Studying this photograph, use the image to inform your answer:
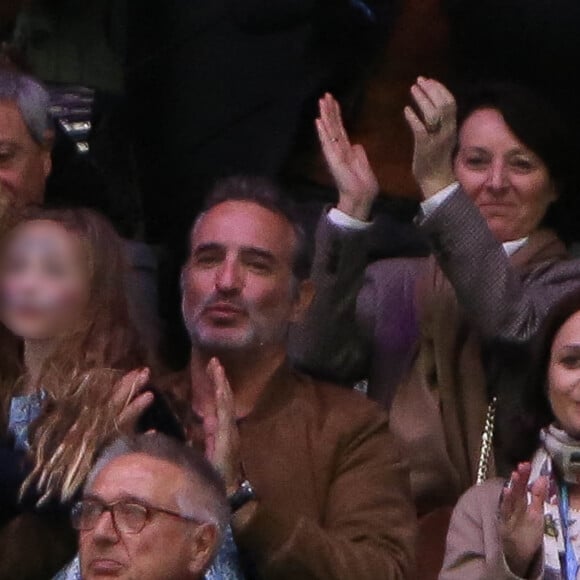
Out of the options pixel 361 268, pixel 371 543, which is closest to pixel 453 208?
pixel 361 268

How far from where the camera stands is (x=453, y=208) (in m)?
7.25

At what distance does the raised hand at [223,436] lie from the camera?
682 cm

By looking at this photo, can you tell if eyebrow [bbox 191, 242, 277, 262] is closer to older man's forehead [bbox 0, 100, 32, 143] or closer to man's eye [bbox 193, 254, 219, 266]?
man's eye [bbox 193, 254, 219, 266]

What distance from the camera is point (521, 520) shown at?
6785 millimetres

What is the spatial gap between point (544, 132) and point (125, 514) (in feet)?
5.14

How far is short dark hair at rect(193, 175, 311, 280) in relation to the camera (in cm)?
738

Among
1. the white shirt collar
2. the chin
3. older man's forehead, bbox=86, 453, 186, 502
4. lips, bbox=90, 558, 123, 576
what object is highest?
the white shirt collar

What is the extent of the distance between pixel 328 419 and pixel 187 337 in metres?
0.71

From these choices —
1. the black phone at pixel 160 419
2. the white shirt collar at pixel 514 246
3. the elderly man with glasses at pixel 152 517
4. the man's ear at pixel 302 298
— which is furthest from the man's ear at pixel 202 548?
the white shirt collar at pixel 514 246

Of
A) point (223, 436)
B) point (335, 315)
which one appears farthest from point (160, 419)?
point (335, 315)

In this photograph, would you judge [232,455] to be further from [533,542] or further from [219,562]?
[533,542]

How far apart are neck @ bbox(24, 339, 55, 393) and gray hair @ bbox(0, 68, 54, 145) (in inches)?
24.4

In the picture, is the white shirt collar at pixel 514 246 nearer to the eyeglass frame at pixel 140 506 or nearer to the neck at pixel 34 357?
the neck at pixel 34 357

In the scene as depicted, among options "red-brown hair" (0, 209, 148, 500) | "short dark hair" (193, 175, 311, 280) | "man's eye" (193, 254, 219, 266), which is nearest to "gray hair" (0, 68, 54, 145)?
"red-brown hair" (0, 209, 148, 500)
